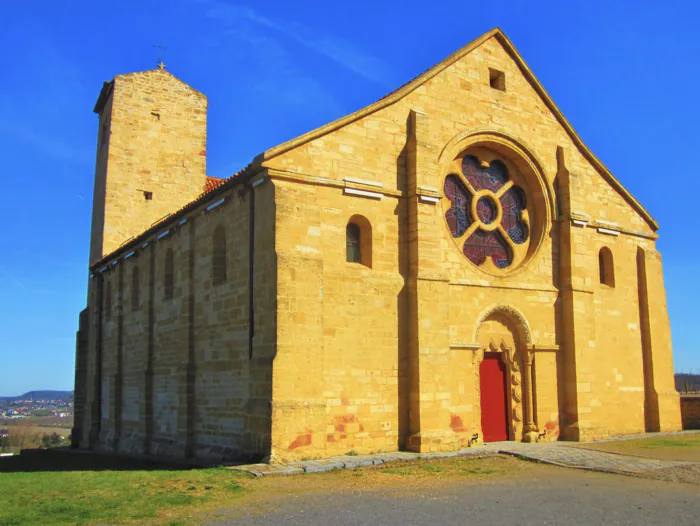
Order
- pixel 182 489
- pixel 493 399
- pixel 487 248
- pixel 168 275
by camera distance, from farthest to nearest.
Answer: pixel 168 275 → pixel 487 248 → pixel 493 399 → pixel 182 489

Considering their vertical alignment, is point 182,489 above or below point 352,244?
below

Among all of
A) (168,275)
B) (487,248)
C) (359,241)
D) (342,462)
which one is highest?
(487,248)

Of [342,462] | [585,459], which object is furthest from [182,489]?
[585,459]

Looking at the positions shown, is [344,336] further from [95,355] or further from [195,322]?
[95,355]

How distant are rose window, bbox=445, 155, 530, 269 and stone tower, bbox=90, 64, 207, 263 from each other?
47.4 ft

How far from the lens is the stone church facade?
1459cm

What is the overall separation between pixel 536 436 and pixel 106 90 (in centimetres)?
2207

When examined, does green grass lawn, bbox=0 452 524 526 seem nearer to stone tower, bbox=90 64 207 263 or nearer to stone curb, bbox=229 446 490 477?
stone curb, bbox=229 446 490 477

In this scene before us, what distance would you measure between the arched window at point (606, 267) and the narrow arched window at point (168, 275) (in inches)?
491

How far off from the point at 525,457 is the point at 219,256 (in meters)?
8.50

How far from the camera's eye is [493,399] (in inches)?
687

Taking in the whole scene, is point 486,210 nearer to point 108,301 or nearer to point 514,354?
point 514,354

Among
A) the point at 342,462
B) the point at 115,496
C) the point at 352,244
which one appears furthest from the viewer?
the point at 352,244

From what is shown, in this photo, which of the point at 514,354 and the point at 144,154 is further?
the point at 144,154
